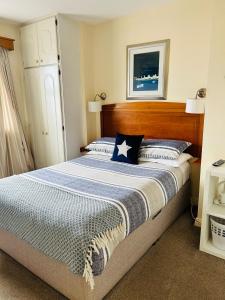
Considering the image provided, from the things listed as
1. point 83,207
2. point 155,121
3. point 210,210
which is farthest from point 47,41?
point 210,210

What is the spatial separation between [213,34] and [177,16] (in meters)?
0.78

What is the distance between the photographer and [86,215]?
144cm

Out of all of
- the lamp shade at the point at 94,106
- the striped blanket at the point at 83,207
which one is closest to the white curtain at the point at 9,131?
the lamp shade at the point at 94,106

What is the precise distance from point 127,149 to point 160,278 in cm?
133

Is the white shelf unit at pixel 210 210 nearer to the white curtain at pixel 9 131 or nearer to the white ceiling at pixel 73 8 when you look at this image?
the white ceiling at pixel 73 8

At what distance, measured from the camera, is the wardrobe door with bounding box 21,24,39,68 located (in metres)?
3.07

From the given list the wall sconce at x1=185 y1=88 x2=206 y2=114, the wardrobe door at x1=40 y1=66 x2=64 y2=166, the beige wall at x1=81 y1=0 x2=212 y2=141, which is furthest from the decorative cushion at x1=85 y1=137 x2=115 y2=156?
the wall sconce at x1=185 y1=88 x2=206 y2=114

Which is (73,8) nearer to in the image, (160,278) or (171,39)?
(171,39)

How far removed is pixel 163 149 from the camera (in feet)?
8.29

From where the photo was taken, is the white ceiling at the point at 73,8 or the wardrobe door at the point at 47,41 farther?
the wardrobe door at the point at 47,41

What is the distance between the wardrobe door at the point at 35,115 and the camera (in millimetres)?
3250

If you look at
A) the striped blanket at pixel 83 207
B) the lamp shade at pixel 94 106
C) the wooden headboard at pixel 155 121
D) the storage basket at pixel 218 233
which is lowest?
the storage basket at pixel 218 233

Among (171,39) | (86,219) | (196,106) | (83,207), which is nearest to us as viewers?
(86,219)

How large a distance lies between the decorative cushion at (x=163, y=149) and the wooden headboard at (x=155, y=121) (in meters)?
0.17
